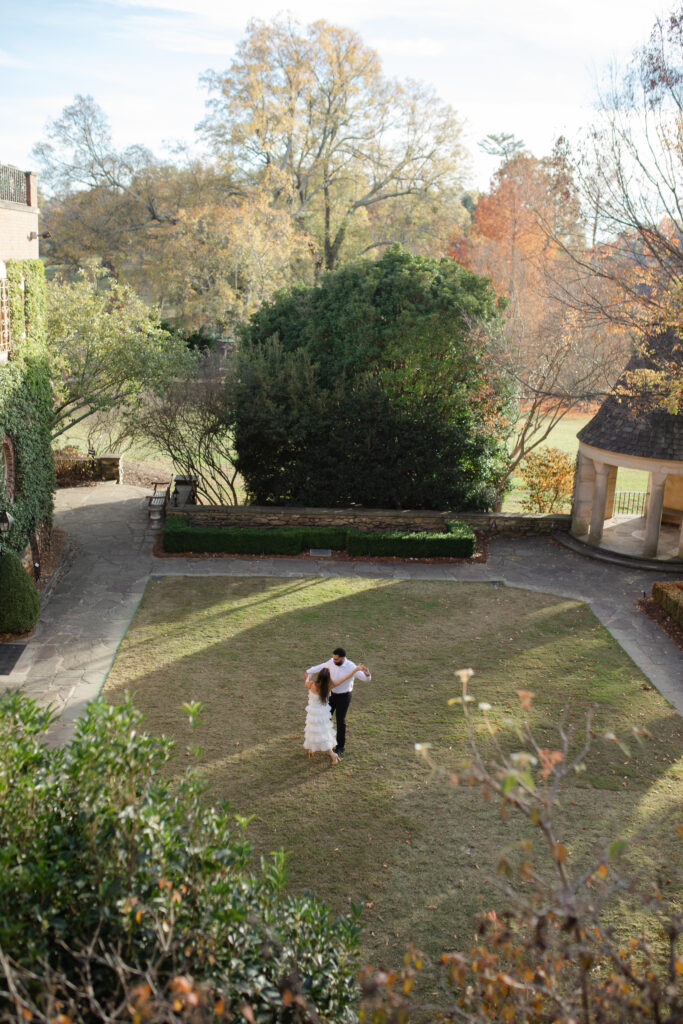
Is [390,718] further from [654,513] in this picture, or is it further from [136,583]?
[654,513]

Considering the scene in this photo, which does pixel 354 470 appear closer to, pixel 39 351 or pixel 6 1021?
pixel 39 351

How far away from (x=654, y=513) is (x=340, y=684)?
11257mm

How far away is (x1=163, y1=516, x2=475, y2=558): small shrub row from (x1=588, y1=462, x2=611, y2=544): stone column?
3.23m

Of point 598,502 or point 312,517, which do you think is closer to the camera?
point 598,502

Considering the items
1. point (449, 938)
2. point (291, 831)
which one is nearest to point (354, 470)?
point (291, 831)

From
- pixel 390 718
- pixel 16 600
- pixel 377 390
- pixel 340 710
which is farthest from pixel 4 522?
pixel 377 390

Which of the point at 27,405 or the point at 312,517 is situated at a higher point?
the point at 27,405

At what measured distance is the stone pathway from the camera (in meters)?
12.5

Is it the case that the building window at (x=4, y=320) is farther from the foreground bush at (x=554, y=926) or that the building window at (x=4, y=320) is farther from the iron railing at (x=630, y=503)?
the iron railing at (x=630, y=503)

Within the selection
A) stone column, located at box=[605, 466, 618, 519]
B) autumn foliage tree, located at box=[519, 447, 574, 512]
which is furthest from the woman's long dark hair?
autumn foliage tree, located at box=[519, 447, 574, 512]

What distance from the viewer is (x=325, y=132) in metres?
40.8

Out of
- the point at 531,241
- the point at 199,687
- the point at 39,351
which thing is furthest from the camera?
the point at 531,241

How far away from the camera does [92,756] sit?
16.2 ft

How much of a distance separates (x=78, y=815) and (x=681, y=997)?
12.3ft
